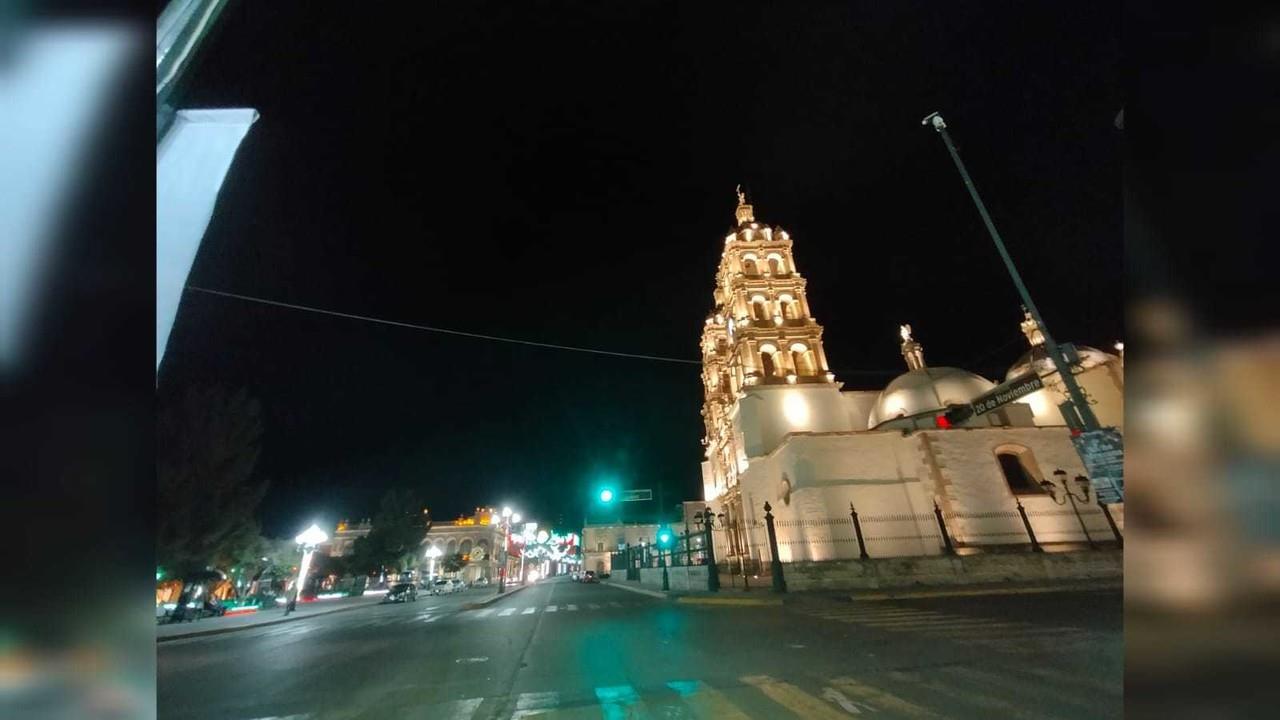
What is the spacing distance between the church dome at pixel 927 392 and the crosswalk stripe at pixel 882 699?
113 feet

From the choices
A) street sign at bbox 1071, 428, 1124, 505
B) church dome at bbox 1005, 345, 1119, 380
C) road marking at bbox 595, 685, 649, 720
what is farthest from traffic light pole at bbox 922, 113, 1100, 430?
church dome at bbox 1005, 345, 1119, 380

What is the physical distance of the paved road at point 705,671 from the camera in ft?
19.3

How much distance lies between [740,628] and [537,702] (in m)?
7.09

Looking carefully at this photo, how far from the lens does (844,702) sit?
19.1 feet

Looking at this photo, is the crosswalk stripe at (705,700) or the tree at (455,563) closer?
the crosswalk stripe at (705,700)

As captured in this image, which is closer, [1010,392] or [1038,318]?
[1038,318]

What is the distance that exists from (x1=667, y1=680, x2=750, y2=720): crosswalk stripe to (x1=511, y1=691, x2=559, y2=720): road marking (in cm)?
148

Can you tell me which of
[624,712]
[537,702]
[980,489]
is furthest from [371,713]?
[980,489]

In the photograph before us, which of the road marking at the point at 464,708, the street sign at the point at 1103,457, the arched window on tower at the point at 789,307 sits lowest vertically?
the road marking at the point at 464,708

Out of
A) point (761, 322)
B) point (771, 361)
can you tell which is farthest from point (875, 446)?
point (761, 322)

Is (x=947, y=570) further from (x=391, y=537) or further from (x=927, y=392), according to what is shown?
(x=391, y=537)

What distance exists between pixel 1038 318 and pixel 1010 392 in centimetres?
1670

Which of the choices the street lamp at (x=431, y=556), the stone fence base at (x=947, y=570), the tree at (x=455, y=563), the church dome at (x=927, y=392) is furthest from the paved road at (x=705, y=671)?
the street lamp at (x=431, y=556)

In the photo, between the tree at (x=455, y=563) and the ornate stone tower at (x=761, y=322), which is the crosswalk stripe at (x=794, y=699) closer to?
the ornate stone tower at (x=761, y=322)
